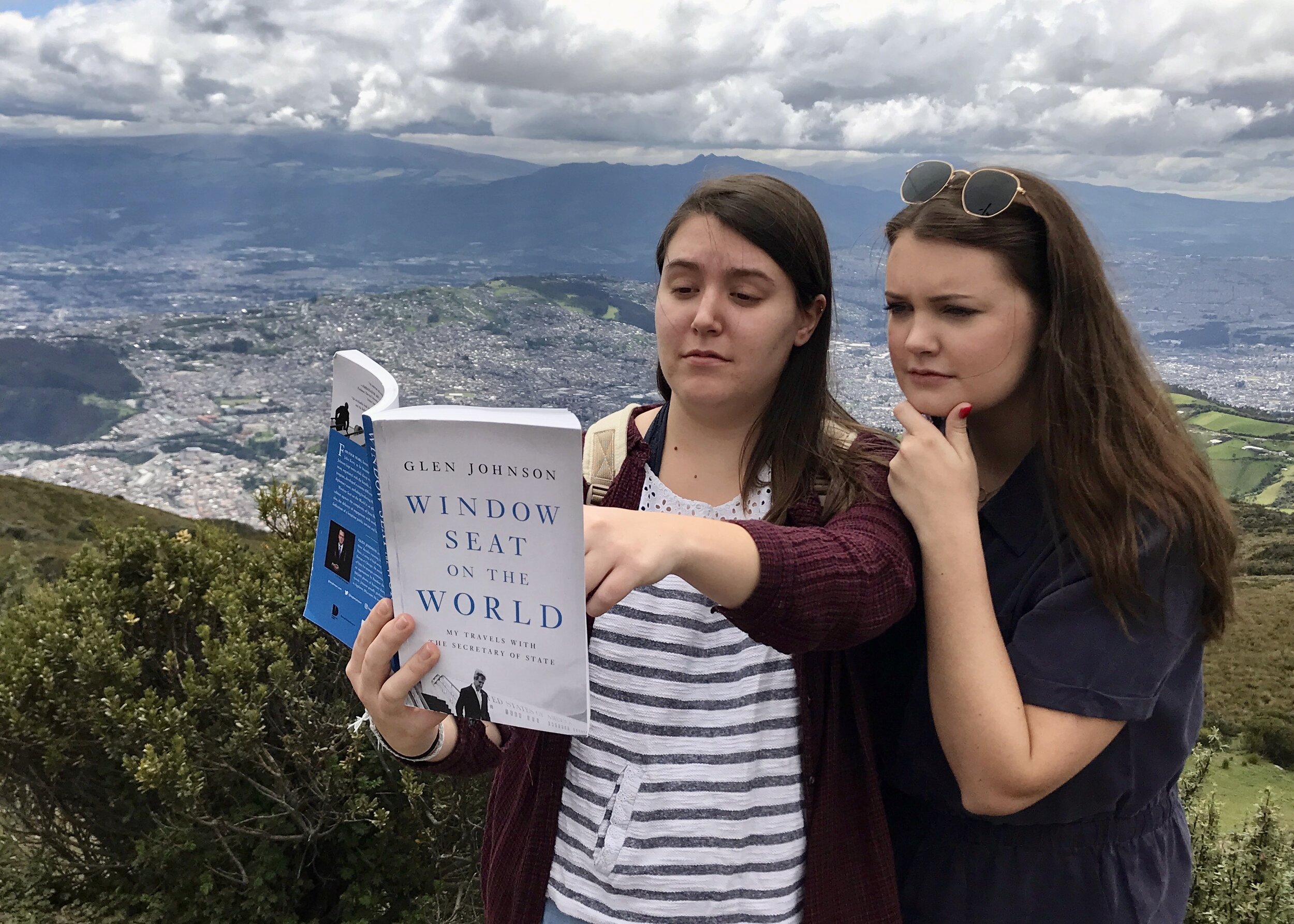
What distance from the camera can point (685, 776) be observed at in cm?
157

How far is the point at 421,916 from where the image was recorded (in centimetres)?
414

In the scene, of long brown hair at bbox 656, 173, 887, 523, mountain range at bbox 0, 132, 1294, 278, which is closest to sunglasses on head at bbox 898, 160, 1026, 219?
long brown hair at bbox 656, 173, 887, 523

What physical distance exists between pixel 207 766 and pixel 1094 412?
158 inches

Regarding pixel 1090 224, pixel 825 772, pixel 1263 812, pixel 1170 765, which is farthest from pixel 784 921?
pixel 1263 812

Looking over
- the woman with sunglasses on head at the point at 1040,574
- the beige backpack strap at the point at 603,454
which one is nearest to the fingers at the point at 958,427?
the woman with sunglasses on head at the point at 1040,574

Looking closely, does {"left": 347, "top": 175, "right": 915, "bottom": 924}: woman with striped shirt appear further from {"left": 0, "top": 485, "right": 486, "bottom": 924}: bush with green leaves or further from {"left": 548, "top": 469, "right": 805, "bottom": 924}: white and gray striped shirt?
{"left": 0, "top": 485, "right": 486, "bottom": 924}: bush with green leaves

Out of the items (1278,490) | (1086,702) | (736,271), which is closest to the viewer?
(1086,702)

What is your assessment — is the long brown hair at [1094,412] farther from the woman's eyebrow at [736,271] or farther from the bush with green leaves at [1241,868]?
the bush with green leaves at [1241,868]

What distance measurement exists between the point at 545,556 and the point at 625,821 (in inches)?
28.7

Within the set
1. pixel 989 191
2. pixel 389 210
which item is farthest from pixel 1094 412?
pixel 389 210

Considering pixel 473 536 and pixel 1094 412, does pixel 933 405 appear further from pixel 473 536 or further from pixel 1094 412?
pixel 473 536

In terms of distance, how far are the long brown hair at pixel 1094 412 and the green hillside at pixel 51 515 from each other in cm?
1551

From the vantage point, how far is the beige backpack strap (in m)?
1.79

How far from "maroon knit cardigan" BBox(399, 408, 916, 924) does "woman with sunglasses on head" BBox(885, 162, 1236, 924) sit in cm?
13
